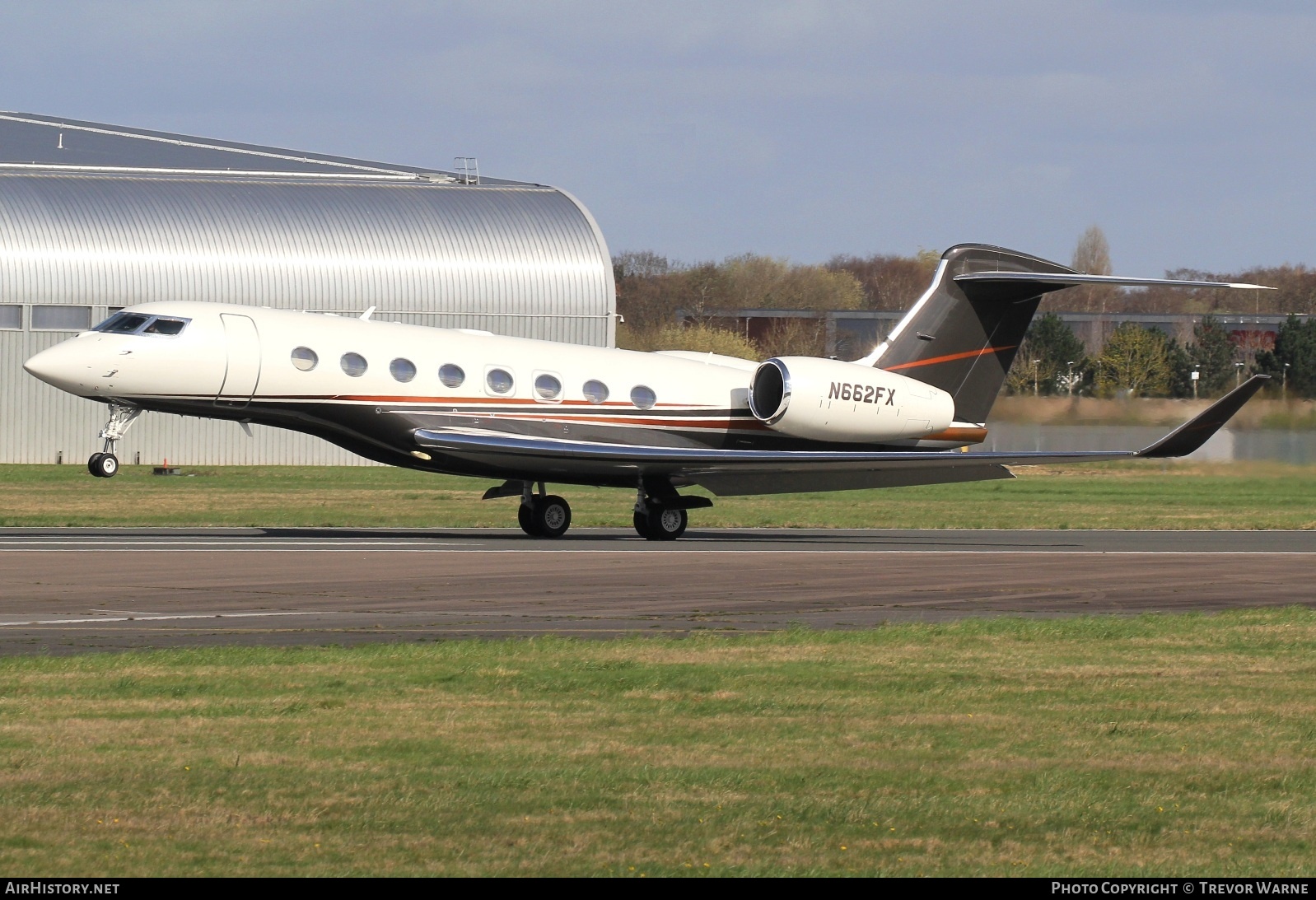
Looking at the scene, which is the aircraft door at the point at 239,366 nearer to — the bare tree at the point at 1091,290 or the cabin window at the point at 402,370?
the cabin window at the point at 402,370

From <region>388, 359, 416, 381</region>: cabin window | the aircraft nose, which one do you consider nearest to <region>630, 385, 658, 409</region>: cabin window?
<region>388, 359, 416, 381</region>: cabin window

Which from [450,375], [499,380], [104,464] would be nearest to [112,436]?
[104,464]

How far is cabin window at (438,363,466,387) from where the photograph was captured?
88.6 ft

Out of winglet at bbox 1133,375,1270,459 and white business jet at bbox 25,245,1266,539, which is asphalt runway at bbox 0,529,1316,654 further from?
winglet at bbox 1133,375,1270,459

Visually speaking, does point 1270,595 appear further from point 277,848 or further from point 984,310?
point 277,848

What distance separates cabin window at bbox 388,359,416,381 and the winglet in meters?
11.3

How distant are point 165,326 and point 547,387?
6.21 meters

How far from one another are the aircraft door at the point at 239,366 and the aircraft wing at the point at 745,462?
2711mm

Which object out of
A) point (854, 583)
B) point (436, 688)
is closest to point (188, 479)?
point (854, 583)

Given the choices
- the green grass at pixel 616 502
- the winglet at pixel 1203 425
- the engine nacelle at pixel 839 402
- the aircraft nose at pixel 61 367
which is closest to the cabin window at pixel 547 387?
the engine nacelle at pixel 839 402

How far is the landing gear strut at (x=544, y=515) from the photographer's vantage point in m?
28.5
